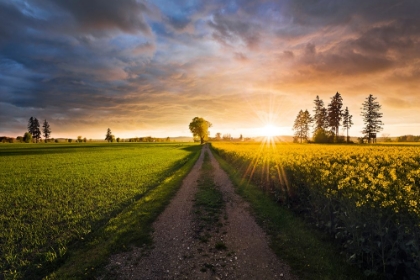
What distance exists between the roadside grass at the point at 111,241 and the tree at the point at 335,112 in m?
72.6

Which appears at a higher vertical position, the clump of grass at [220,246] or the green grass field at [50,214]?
the clump of grass at [220,246]

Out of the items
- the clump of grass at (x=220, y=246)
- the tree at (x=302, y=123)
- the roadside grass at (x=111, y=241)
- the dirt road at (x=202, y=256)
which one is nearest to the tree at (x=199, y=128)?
the tree at (x=302, y=123)

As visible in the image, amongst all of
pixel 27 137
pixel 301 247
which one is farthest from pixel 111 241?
pixel 27 137

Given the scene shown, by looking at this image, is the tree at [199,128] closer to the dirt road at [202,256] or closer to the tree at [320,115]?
the tree at [320,115]

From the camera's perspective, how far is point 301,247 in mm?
7027

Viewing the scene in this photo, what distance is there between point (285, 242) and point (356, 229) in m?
2.54

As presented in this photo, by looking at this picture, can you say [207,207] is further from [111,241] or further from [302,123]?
[302,123]

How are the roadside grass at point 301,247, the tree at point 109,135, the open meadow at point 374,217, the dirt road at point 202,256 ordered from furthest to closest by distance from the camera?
the tree at point 109,135 < the dirt road at point 202,256 < the roadside grass at point 301,247 < the open meadow at point 374,217

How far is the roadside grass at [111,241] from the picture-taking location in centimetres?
606

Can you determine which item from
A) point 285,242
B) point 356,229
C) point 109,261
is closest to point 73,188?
point 109,261

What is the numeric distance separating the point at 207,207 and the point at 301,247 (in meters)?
5.45

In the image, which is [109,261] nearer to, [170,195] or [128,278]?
[128,278]

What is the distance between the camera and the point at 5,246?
7.68m

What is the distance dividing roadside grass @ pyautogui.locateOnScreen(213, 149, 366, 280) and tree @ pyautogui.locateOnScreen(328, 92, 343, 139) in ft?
230
